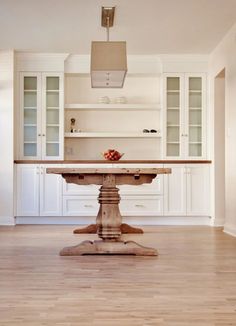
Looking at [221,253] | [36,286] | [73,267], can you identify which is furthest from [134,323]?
[221,253]

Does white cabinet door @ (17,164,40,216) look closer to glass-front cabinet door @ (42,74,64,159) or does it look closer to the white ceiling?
glass-front cabinet door @ (42,74,64,159)

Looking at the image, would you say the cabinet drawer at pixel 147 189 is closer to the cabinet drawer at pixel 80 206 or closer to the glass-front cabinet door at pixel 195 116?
the cabinet drawer at pixel 80 206

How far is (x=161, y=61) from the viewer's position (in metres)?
6.55

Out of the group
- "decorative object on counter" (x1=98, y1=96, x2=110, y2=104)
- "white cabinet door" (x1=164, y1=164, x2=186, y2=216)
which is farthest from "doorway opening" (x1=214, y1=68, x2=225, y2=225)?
"decorative object on counter" (x1=98, y1=96, x2=110, y2=104)

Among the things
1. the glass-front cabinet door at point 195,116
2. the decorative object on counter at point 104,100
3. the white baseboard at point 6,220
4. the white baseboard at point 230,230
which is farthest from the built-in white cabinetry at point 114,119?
the white baseboard at point 230,230

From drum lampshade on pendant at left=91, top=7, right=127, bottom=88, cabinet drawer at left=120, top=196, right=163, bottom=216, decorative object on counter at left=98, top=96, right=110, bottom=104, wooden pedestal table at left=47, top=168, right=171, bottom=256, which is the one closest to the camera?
wooden pedestal table at left=47, top=168, right=171, bottom=256

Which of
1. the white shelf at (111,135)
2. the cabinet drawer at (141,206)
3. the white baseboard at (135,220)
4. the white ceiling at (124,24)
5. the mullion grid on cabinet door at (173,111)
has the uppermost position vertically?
the white ceiling at (124,24)

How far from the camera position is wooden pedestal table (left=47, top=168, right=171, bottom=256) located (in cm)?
383

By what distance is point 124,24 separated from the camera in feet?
17.1

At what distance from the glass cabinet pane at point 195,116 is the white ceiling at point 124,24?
47 centimetres

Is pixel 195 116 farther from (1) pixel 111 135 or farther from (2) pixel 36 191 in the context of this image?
(2) pixel 36 191

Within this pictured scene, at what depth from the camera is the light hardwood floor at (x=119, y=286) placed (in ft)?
6.84

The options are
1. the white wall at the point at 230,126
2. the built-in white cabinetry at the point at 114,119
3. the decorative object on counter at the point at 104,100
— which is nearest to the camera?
the white wall at the point at 230,126

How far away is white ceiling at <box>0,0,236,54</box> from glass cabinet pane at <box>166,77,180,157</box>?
0.45 metres
